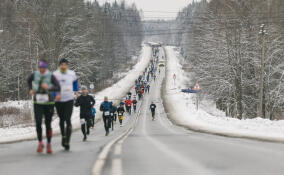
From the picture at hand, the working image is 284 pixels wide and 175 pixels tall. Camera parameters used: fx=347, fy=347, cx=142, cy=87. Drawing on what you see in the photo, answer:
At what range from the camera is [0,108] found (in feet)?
97.8

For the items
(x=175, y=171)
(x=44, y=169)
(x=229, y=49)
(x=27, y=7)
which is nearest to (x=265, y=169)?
(x=175, y=171)

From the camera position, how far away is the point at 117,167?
4.91 metres

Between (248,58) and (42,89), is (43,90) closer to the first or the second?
(42,89)

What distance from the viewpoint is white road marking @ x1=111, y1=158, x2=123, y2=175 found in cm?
456

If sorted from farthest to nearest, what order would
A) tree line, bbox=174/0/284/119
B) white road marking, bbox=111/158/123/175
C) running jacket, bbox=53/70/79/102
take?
tree line, bbox=174/0/284/119 → running jacket, bbox=53/70/79/102 → white road marking, bbox=111/158/123/175

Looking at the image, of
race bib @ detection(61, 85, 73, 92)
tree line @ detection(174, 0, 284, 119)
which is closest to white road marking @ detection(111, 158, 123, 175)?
race bib @ detection(61, 85, 73, 92)

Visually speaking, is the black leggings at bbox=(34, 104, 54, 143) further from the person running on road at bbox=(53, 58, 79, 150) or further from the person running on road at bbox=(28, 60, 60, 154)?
the person running on road at bbox=(53, 58, 79, 150)

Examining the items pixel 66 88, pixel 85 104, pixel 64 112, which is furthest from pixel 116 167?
pixel 85 104

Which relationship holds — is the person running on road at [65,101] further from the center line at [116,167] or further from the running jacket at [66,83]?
the center line at [116,167]

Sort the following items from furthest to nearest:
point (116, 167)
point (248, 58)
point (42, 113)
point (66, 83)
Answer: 1. point (248, 58)
2. point (66, 83)
3. point (42, 113)
4. point (116, 167)

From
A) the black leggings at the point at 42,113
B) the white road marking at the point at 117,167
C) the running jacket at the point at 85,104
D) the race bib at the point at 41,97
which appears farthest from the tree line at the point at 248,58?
the white road marking at the point at 117,167

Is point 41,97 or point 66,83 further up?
point 66,83

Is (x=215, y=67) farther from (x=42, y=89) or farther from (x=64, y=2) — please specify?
(x=42, y=89)

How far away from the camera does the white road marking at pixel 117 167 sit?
456cm
